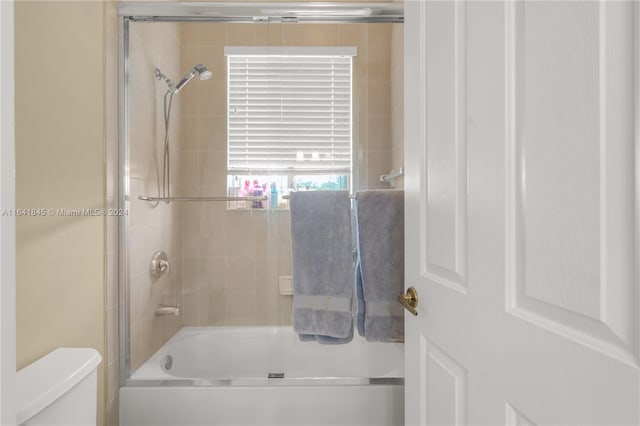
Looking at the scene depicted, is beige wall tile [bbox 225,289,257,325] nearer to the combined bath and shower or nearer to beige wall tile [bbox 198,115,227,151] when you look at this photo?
the combined bath and shower

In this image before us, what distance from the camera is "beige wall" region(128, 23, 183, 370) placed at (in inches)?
60.1

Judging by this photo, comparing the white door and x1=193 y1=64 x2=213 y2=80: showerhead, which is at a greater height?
x1=193 y1=64 x2=213 y2=80: showerhead

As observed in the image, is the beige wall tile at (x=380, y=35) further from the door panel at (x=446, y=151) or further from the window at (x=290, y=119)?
the door panel at (x=446, y=151)

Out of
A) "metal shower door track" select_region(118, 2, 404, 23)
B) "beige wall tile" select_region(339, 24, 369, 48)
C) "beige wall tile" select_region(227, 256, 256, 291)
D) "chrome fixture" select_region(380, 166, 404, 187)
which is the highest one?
"metal shower door track" select_region(118, 2, 404, 23)

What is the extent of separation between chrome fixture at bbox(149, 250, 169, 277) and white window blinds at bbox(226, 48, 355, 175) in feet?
1.69

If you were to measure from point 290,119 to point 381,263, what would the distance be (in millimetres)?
758

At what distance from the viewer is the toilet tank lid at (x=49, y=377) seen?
840 millimetres

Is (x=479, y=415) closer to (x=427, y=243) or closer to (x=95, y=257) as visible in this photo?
(x=427, y=243)

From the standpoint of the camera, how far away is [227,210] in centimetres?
164

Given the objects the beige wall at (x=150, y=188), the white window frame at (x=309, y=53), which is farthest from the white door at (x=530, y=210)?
the beige wall at (x=150, y=188)

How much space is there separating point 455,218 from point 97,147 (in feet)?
4.39

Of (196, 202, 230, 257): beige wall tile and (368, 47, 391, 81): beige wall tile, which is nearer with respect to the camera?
(368, 47, 391, 81): beige wall tile

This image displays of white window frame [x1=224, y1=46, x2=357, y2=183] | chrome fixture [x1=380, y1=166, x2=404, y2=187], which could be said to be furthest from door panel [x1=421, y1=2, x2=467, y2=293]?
white window frame [x1=224, y1=46, x2=357, y2=183]

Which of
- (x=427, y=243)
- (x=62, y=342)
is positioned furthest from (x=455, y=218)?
(x=62, y=342)
